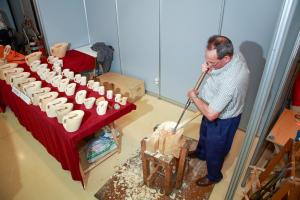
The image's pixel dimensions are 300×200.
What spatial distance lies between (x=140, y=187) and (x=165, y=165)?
489mm

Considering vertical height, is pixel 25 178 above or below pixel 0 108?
below

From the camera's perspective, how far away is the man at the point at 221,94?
1.43 m

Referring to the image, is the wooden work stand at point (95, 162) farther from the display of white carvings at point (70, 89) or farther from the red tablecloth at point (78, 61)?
the red tablecloth at point (78, 61)

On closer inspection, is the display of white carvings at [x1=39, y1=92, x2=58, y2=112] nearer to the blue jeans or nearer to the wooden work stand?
the wooden work stand

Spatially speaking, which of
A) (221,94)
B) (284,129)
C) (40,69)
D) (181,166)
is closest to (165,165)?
(181,166)

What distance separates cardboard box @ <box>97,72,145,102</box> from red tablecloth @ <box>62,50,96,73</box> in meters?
0.26

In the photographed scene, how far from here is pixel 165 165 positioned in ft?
5.47

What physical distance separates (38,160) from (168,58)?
202 centimetres

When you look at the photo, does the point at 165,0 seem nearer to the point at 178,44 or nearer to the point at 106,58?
the point at 178,44

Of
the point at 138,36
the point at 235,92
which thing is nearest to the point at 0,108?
the point at 138,36

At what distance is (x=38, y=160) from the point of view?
2312 millimetres

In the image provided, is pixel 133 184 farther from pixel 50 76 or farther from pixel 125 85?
pixel 125 85

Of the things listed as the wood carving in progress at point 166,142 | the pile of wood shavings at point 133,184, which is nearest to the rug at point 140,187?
the pile of wood shavings at point 133,184

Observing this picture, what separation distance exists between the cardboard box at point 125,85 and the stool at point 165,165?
1.44 meters
